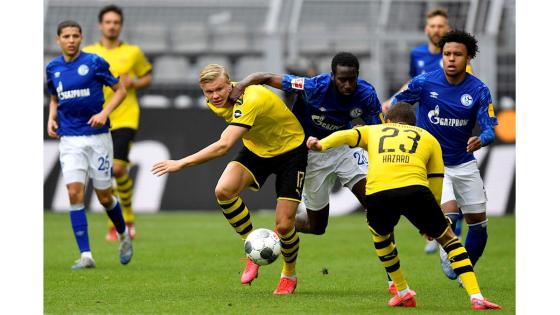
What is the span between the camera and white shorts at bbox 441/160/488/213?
9.03 meters

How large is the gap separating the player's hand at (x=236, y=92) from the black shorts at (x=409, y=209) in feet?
4.29

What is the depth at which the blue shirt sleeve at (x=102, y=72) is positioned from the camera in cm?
1070

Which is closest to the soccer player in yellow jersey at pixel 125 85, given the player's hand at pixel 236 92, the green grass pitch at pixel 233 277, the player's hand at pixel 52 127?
the green grass pitch at pixel 233 277

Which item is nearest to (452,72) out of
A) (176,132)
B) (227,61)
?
(176,132)

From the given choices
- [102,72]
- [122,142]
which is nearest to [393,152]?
[102,72]

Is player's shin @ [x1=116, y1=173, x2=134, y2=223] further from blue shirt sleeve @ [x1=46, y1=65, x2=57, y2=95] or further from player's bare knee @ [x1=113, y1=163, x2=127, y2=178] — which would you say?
blue shirt sleeve @ [x1=46, y1=65, x2=57, y2=95]

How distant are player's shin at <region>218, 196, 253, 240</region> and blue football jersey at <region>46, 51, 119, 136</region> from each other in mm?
2497

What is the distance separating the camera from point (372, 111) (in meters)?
8.55

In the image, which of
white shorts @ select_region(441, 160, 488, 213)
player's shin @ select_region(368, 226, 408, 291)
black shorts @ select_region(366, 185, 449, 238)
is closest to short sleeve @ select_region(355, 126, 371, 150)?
black shorts @ select_region(366, 185, 449, 238)

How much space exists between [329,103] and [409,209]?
54.5 inches

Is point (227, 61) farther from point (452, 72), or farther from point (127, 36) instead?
point (452, 72)

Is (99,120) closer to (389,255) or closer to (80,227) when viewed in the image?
(80,227)

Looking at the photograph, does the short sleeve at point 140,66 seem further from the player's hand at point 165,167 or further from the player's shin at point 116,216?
the player's hand at point 165,167

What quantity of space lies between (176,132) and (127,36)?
12.2ft
